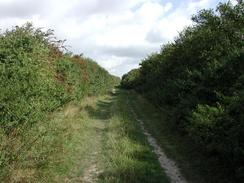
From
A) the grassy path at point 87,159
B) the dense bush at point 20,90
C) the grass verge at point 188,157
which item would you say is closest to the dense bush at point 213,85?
the grass verge at point 188,157

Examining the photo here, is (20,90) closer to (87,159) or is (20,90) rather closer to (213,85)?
(87,159)

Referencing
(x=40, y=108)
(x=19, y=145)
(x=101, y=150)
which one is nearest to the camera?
(x=19, y=145)

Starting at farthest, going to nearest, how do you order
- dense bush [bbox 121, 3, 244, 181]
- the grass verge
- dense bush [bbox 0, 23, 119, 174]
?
the grass verge < dense bush [bbox 121, 3, 244, 181] < dense bush [bbox 0, 23, 119, 174]

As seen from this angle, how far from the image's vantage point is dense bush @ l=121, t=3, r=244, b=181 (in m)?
12.6

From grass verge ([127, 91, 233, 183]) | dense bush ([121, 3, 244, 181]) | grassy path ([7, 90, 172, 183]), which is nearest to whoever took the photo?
grassy path ([7, 90, 172, 183])

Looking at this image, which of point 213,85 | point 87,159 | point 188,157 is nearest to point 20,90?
point 87,159

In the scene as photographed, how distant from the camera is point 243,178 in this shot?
11.4 meters

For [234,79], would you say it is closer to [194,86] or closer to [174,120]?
[194,86]

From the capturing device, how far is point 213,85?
19484mm

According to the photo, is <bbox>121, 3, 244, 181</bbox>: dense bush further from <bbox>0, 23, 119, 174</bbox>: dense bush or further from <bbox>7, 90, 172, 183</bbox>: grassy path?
<bbox>0, 23, 119, 174</bbox>: dense bush

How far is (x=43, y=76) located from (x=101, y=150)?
4.42 meters

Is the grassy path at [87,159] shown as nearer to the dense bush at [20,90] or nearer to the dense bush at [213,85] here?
the dense bush at [20,90]

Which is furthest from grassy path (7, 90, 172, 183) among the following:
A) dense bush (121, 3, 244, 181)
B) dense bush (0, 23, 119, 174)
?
dense bush (121, 3, 244, 181)

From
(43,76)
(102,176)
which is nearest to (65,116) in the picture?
(43,76)
